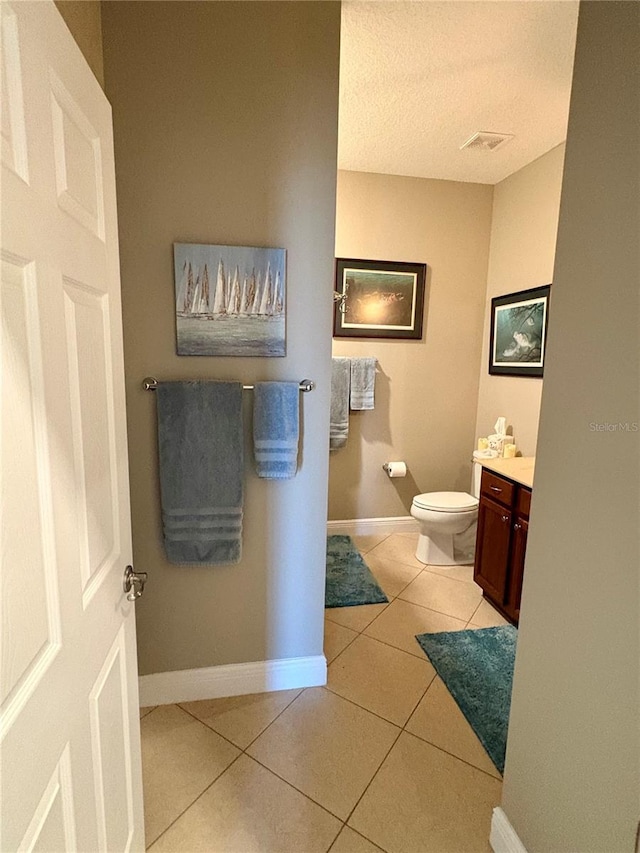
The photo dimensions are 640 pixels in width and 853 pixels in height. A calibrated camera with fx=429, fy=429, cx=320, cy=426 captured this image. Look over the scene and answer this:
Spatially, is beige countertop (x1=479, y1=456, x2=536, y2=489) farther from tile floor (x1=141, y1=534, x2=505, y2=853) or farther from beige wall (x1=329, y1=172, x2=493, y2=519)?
tile floor (x1=141, y1=534, x2=505, y2=853)

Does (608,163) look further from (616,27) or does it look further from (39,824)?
(39,824)

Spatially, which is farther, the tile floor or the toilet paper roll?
the toilet paper roll

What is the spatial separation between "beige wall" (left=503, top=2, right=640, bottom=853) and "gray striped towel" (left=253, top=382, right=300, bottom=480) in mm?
882

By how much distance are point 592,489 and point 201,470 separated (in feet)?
4.14

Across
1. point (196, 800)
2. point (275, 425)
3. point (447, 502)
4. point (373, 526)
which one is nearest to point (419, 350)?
point (447, 502)

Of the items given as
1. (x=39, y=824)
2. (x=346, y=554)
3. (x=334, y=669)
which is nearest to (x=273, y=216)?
(x=39, y=824)

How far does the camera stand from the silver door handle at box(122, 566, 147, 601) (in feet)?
3.50

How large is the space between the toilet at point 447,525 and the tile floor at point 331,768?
95 centimetres

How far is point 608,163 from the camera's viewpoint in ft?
2.97

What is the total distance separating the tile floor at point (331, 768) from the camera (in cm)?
132

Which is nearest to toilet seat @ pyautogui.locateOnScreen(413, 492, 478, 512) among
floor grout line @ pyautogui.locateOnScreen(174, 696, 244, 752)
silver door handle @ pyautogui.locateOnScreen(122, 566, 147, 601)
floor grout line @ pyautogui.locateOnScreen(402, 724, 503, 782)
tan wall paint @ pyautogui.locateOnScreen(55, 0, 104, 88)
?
floor grout line @ pyautogui.locateOnScreen(402, 724, 503, 782)

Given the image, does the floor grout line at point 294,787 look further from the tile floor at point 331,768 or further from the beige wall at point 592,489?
the beige wall at point 592,489

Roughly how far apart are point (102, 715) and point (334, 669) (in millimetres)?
1365

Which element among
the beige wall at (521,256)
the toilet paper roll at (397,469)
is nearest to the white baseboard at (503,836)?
the beige wall at (521,256)
